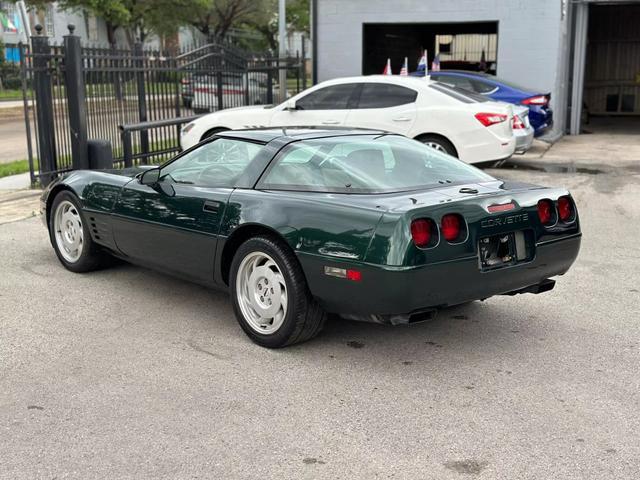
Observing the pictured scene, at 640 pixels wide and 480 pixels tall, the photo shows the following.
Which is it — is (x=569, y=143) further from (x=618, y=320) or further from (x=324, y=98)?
(x=618, y=320)

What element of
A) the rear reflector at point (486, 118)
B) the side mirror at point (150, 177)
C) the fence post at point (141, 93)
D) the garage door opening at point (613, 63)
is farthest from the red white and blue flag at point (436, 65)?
the side mirror at point (150, 177)

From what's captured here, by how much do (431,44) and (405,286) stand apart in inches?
931

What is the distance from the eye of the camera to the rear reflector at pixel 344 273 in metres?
4.22

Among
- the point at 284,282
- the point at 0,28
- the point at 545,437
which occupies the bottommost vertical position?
the point at 545,437

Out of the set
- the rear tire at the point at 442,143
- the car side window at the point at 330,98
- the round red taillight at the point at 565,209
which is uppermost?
the car side window at the point at 330,98

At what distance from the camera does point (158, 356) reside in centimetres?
464

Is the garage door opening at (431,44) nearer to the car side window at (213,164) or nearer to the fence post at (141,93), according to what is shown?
the fence post at (141,93)

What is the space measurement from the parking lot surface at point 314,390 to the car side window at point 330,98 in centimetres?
669

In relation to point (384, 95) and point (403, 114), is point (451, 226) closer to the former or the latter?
point (403, 114)

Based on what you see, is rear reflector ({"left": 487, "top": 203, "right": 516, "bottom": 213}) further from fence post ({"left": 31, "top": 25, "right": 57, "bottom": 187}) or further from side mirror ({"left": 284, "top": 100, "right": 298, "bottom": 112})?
side mirror ({"left": 284, "top": 100, "right": 298, "bottom": 112})

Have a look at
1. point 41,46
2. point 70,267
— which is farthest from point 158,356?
point 41,46

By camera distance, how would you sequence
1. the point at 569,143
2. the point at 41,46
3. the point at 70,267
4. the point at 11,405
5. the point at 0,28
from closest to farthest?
the point at 11,405
the point at 70,267
the point at 41,46
the point at 569,143
the point at 0,28

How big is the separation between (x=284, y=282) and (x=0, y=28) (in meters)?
42.5

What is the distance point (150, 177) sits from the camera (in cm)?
561
